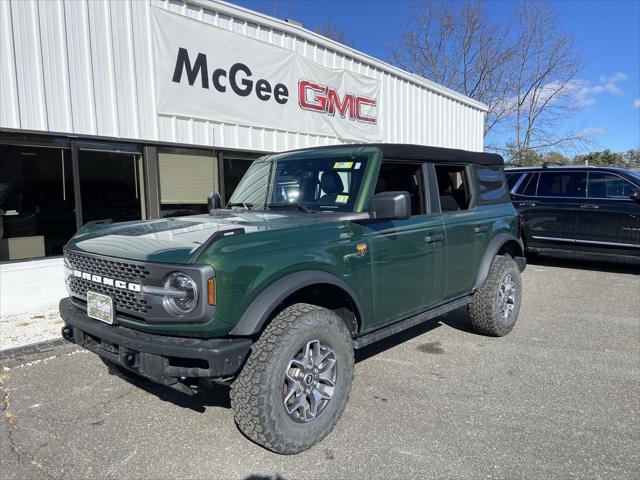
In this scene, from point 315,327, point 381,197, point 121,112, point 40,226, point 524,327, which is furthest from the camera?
point 121,112

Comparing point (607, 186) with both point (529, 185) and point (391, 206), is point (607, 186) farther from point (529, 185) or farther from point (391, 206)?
point (391, 206)

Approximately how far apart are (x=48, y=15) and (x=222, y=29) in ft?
9.04

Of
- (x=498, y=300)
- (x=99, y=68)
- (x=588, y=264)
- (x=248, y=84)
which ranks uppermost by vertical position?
(x=248, y=84)

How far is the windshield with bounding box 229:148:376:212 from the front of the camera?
3521mm

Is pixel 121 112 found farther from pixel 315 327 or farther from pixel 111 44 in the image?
pixel 315 327

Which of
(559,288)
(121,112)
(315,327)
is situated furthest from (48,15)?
(559,288)

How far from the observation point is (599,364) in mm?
4289

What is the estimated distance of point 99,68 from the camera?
6312 millimetres

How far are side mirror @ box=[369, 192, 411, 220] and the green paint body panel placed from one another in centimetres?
14

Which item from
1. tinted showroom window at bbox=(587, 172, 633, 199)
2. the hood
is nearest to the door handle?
the hood

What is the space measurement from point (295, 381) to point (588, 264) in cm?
904

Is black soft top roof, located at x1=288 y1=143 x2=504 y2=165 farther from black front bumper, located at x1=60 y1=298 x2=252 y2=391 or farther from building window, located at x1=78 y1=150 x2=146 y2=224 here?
building window, located at x1=78 y1=150 x2=146 y2=224

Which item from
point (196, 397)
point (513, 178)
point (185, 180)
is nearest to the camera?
point (196, 397)

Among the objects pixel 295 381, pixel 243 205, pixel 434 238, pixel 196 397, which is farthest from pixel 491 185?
pixel 196 397
